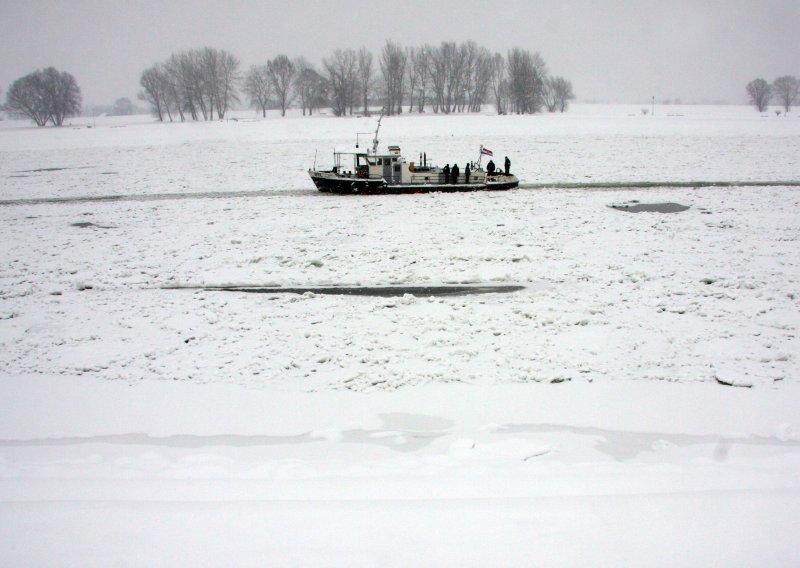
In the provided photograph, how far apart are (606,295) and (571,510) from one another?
7.25 meters

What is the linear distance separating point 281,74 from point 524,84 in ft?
163

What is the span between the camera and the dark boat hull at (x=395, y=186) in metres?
24.8

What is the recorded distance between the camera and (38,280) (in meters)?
13.6

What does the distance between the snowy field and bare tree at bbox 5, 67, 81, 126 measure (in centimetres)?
8561

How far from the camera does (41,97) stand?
86750 millimetres

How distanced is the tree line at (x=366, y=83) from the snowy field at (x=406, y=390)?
80.2 metres

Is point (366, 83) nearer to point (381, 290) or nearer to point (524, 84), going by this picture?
point (524, 84)

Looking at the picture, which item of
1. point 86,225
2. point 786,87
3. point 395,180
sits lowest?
point 86,225

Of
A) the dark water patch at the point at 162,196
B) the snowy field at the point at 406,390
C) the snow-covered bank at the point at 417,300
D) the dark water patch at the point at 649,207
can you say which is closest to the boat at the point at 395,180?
the dark water patch at the point at 162,196

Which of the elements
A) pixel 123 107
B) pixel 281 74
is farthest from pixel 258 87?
pixel 123 107

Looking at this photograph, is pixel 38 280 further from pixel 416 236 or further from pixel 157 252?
pixel 416 236

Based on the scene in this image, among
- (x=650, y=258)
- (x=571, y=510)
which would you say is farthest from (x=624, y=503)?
(x=650, y=258)

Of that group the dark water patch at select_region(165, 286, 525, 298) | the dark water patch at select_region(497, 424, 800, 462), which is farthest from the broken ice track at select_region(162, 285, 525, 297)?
the dark water patch at select_region(497, 424, 800, 462)

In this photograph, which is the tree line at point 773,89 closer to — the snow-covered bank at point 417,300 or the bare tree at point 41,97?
the snow-covered bank at point 417,300
